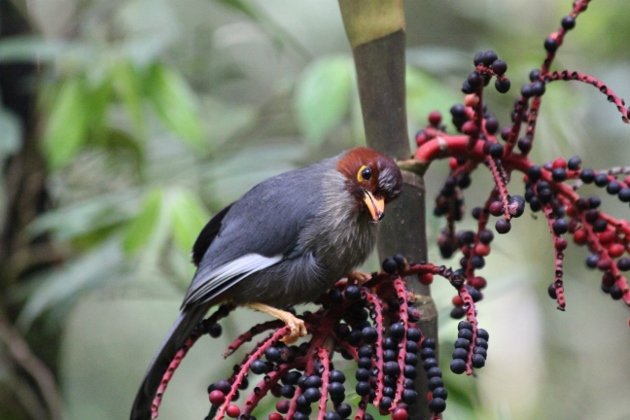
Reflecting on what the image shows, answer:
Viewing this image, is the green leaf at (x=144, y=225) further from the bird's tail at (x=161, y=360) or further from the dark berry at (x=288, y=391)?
the dark berry at (x=288, y=391)

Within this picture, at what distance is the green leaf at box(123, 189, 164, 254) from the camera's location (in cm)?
205

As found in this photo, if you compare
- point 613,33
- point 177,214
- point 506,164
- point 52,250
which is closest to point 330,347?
point 506,164

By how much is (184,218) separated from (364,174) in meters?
0.83

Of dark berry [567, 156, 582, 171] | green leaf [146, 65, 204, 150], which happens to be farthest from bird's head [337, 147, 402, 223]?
green leaf [146, 65, 204, 150]

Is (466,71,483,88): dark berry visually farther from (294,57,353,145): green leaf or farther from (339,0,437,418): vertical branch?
(294,57,353,145): green leaf

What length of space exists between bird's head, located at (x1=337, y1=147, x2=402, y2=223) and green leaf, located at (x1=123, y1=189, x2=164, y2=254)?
733mm

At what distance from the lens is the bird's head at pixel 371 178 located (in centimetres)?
123

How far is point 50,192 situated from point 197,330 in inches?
68.7

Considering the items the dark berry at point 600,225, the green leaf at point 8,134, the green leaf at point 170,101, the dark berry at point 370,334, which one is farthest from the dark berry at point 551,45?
the green leaf at point 8,134

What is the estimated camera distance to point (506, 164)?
1.20 metres

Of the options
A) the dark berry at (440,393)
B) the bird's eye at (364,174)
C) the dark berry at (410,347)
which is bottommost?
the dark berry at (440,393)

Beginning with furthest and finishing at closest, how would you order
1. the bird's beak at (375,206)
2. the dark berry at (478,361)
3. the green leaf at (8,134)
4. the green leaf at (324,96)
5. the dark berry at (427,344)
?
the green leaf at (8,134)
the green leaf at (324,96)
the bird's beak at (375,206)
the dark berry at (427,344)
the dark berry at (478,361)

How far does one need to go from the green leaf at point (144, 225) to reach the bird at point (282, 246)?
573 millimetres

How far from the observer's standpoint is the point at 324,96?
2.10m
